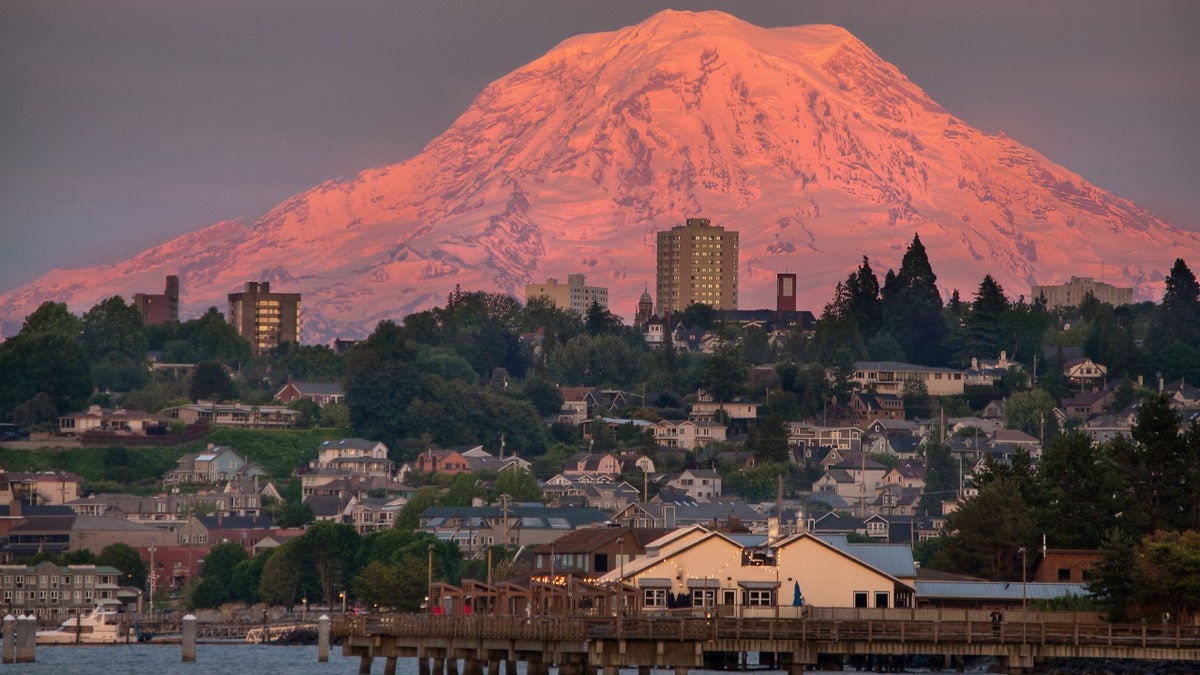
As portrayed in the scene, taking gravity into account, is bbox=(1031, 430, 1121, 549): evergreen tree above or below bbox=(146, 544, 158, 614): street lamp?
above

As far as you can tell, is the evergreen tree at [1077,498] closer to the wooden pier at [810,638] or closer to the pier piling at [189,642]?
the wooden pier at [810,638]

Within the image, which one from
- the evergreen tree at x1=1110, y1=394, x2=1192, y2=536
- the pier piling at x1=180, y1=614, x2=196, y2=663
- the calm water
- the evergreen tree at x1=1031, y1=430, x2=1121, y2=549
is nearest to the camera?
the calm water

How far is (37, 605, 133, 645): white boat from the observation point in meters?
152

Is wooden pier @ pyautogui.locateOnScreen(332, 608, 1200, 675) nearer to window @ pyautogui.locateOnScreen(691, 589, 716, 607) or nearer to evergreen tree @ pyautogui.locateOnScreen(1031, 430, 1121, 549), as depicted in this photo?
window @ pyautogui.locateOnScreen(691, 589, 716, 607)

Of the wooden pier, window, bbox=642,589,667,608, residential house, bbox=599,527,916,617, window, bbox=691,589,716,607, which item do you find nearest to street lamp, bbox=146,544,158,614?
window, bbox=642,589,667,608

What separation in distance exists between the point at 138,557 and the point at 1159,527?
9015cm

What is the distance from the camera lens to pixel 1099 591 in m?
101

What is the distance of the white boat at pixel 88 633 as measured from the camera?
151625 millimetres

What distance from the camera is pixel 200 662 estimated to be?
125500 millimetres

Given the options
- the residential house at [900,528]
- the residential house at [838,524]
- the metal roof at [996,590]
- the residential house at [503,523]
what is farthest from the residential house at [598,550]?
the residential house at [900,528]

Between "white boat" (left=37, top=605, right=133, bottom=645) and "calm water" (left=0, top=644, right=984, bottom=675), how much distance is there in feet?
9.74

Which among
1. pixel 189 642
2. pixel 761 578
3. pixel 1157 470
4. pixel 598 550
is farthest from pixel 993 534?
pixel 189 642

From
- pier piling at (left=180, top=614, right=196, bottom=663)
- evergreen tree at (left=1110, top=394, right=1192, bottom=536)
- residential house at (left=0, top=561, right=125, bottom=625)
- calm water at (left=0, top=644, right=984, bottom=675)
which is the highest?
evergreen tree at (left=1110, top=394, right=1192, bottom=536)

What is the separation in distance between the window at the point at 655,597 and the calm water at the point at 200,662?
12287mm
